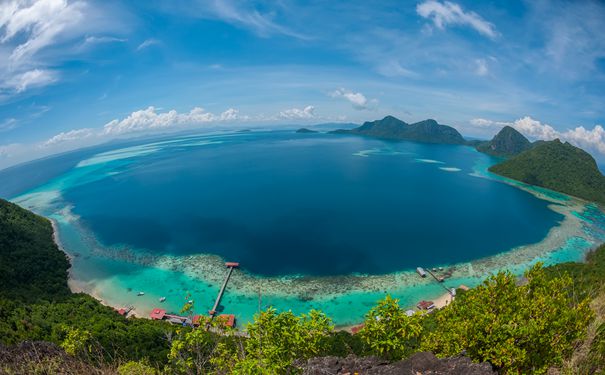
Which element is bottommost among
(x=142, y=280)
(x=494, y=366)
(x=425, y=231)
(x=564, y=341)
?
(x=142, y=280)

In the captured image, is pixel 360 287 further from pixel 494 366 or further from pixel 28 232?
pixel 28 232

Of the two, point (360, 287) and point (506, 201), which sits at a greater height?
point (506, 201)

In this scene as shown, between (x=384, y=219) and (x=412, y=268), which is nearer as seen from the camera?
(x=412, y=268)

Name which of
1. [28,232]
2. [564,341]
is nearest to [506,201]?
[564,341]

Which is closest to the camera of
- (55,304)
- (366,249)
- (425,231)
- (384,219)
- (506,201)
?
(55,304)

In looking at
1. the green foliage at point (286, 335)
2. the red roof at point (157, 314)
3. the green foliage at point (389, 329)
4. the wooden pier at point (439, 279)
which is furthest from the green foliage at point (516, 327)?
the red roof at point (157, 314)

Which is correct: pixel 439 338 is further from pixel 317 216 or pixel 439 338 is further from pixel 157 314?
pixel 317 216
